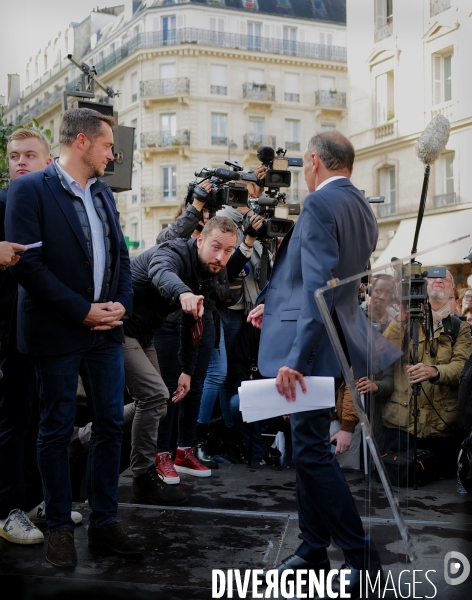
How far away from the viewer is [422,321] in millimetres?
4758

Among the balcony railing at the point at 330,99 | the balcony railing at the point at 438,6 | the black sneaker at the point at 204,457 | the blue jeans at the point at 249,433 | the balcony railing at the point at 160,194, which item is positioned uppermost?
the balcony railing at the point at 330,99

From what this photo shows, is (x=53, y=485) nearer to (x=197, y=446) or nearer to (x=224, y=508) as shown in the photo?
(x=224, y=508)

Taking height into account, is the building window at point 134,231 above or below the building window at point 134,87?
below

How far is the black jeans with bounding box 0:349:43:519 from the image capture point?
3.41m

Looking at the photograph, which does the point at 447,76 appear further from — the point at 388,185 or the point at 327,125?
the point at 327,125

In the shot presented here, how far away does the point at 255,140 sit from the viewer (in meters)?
34.3

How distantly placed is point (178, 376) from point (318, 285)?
7.13ft

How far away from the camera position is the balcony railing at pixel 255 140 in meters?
34.1

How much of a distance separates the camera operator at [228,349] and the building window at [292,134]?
98.1 ft

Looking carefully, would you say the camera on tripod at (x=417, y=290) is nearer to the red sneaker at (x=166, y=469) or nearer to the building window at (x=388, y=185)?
the red sneaker at (x=166, y=469)

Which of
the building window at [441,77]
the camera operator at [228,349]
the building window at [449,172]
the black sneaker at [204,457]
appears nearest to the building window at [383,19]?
the building window at [441,77]

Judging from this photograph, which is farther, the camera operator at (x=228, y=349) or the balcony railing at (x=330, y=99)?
the balcony railing at (x=330, y=99)

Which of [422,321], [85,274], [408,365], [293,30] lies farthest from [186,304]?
[293,30]

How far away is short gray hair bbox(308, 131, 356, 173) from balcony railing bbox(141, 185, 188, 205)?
31182 millimetres
